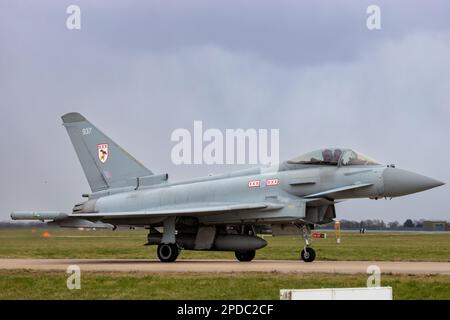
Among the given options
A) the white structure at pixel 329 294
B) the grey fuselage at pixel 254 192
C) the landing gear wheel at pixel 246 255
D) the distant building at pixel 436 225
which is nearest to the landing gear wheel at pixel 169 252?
the grey fuselage at pixel 254 192

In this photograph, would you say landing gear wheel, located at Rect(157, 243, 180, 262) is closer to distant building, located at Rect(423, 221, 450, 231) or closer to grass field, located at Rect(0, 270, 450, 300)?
grass field, located at Rect(0, 270, 450, 300)

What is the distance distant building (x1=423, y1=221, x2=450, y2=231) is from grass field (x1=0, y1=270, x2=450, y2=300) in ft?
364

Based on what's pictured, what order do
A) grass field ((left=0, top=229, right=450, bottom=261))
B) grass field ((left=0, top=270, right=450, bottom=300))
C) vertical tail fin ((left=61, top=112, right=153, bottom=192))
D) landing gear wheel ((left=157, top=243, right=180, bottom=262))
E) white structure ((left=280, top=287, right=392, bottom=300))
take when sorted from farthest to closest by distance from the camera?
grass field ((left=0, top=229, right=450, bottom=261)) < vertical tail fin ((left=61, top=112, right=153, bottom=192)) < landing gear wheel ((left=157, top=243, right=180, bottom=262)) < grass field ((left=0, top=270, right=450, bottom=300)) < white structure ((left=280, top=287, right=392, bottom=300))

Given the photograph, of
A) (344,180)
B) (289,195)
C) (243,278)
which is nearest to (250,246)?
(289,195)

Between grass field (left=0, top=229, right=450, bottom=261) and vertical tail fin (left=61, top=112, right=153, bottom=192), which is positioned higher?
vertical tail fin (left=61, top=112, right=153, bottom=192)

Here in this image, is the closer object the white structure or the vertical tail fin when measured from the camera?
the white structure

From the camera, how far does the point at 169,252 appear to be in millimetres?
20250

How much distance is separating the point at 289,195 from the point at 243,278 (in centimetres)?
643

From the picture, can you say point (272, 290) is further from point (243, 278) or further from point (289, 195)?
point (289, 195)

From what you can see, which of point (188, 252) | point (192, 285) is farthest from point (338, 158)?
point (188, 252)

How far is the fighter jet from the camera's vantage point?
749 inches

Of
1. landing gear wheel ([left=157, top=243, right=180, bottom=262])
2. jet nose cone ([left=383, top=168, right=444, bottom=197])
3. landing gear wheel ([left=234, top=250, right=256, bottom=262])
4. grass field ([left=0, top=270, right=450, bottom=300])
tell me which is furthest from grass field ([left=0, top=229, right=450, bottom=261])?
grass field ([left=0, top=270, right=450, bottom=300])

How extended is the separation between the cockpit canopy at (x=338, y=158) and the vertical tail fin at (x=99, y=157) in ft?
18.9
